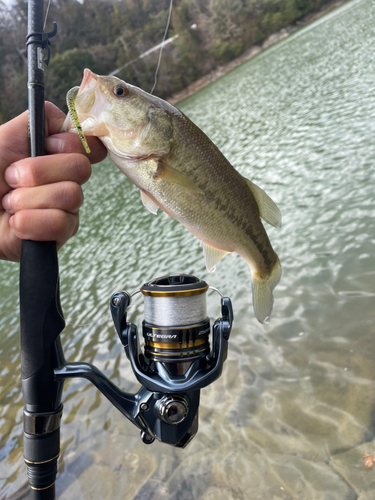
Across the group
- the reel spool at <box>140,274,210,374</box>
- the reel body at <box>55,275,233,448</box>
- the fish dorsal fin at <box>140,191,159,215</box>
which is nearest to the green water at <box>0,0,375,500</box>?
the reel body at <box>55,275,233,448</box>

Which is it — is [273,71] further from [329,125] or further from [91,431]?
[91,431]

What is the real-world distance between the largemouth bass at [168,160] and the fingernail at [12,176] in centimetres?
27

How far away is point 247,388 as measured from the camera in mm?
4730

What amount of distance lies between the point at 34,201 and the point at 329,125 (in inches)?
481

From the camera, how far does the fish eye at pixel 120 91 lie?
1.75 metres

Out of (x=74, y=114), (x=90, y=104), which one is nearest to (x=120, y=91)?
(x=90, y=104)

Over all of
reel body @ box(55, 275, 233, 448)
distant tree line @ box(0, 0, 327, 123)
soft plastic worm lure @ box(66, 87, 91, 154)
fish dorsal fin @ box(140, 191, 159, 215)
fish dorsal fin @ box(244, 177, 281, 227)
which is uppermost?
distant tree line @ box(0, 0, 327, 123)

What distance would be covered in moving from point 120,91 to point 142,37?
2001 inches

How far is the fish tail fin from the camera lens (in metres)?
2.15

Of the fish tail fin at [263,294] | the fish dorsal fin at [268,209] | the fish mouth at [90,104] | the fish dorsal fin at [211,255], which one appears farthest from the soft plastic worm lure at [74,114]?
the fish tail fin at [263,294]

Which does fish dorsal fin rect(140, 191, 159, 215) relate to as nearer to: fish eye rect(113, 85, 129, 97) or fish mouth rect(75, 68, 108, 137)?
fish mouth rect(75, 68, 108, 137)

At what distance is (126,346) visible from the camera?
178cm

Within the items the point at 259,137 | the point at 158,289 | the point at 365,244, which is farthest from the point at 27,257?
the point at 259,137

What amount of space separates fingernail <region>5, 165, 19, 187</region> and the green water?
324 cm
